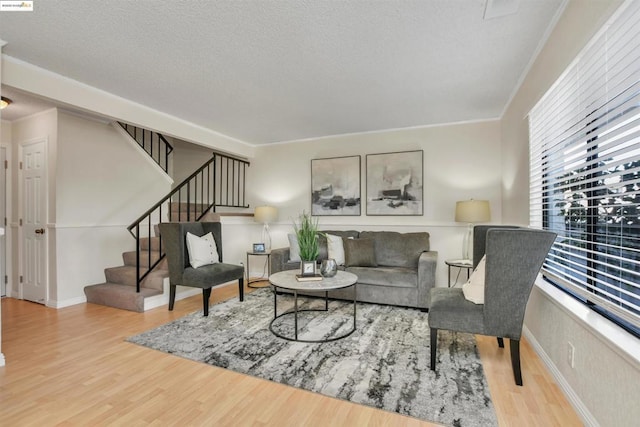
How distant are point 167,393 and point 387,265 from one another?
2.88 metres

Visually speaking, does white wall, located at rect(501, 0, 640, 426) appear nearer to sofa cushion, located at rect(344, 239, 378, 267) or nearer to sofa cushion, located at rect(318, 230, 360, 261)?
sofa cushion, located at rect(344, 239, 378, 267)

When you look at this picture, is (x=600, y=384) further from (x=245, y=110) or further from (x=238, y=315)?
(x=245, y=110)

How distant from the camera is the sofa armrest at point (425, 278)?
3436mm

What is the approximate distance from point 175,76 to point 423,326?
11.0ft

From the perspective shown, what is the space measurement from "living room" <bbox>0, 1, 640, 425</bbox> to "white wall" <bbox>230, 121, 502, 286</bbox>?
1cm

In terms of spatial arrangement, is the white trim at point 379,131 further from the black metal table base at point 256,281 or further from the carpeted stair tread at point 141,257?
the carpeted stair tread at point 141,257

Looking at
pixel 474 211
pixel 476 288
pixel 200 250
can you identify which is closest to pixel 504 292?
pixel 476 288

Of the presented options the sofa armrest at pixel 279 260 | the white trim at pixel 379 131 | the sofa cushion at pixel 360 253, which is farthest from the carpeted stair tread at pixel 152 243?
the sofa cushion at pixel 360 253

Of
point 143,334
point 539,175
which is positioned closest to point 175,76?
point 143,334

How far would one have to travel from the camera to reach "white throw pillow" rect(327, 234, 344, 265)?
4.09 m

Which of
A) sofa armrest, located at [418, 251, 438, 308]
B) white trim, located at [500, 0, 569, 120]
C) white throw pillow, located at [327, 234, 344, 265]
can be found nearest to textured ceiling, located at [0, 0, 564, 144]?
white trim, located at [500, 0, 569, 120]

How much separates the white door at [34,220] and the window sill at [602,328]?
17.1 feet

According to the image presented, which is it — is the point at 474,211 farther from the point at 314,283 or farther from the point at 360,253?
the point at 314,283

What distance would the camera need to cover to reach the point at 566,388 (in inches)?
72.4
